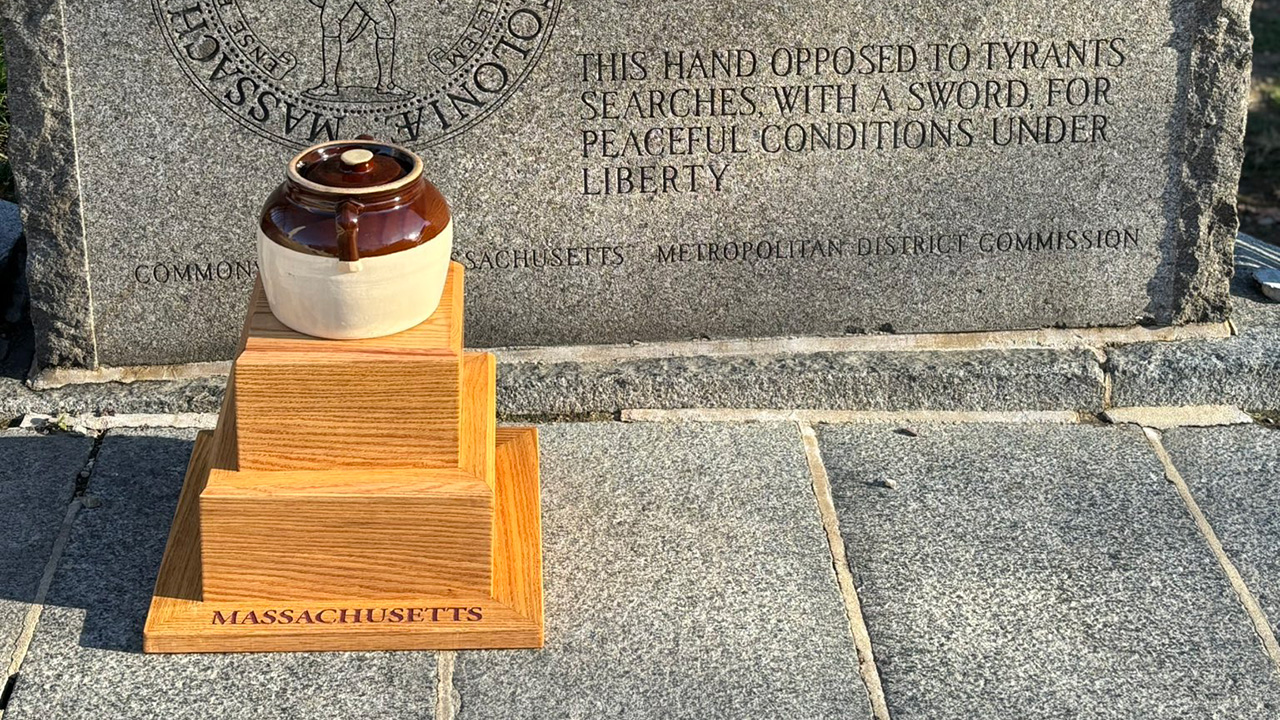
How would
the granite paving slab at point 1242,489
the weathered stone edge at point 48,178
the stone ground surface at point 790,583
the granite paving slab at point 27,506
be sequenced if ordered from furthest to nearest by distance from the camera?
the weathered stone edge at point 48,178 < the granite paving slab at point 1242,489 < the granite paving slab at point 27,506 < the stone ground surface at point 790,583

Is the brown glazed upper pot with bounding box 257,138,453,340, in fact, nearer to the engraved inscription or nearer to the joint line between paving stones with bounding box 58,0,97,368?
the engraved inscription

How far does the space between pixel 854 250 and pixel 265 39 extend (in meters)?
1.51

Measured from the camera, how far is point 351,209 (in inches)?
93.2

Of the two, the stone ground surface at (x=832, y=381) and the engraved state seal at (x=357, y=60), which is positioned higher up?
the engraved state seal at (x=357, y=60)

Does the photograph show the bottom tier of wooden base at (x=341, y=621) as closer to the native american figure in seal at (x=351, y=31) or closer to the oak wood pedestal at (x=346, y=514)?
the oak wood pedestal at (x=346, y=514)

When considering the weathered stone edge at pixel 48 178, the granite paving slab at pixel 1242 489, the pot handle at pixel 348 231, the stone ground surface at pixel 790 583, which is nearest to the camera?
the pot handle at pixel 348 231

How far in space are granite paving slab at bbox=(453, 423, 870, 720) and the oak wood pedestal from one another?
0.12m

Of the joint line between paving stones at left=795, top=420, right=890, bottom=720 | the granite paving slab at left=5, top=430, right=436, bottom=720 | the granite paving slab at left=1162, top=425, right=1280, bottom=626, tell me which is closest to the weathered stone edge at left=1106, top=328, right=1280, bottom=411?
the granite paving slab at left=1162, top=425, right=1280, bottom=626

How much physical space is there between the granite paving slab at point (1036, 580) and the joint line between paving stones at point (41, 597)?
61.1 inches

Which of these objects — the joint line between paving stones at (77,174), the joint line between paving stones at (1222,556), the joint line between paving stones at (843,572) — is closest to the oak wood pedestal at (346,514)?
the joint line between paving stones at (843,572)

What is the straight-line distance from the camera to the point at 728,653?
2559mm

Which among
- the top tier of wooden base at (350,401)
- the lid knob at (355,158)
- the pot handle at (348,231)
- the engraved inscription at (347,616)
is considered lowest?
the engraved inscription at (347,616)

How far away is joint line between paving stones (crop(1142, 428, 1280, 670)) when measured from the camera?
2.62 meters

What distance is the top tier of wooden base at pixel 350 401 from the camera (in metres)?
2.48
